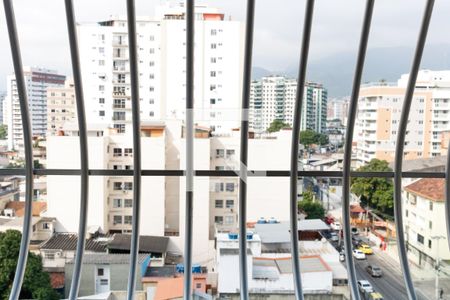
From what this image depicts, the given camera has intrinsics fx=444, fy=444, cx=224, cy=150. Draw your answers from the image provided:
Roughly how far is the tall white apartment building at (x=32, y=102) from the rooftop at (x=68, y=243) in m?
0.83

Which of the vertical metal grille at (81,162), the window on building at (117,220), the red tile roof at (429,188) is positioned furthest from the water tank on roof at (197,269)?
the red tile roof at (429,188)

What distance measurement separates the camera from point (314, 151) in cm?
368

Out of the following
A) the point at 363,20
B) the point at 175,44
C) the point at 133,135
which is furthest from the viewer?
the point at 175,44

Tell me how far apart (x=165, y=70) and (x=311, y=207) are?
68.0 inches

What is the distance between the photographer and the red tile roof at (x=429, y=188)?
3.72 m

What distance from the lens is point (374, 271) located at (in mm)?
3865

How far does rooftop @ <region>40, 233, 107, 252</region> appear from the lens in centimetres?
373

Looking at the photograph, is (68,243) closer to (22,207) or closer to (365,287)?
(22,207)

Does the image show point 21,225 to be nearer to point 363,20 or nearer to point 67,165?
point 67,165

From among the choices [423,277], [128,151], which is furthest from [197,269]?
[423,277]

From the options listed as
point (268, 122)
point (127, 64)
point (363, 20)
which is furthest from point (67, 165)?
point (363, 20)

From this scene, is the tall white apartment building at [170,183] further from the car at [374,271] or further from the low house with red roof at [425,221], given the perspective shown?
the low house with red roof at [425,221]

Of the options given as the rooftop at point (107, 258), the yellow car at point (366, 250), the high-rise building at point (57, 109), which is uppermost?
the high-rise building at point (57, 109)

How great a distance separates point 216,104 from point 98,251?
5.35ft
